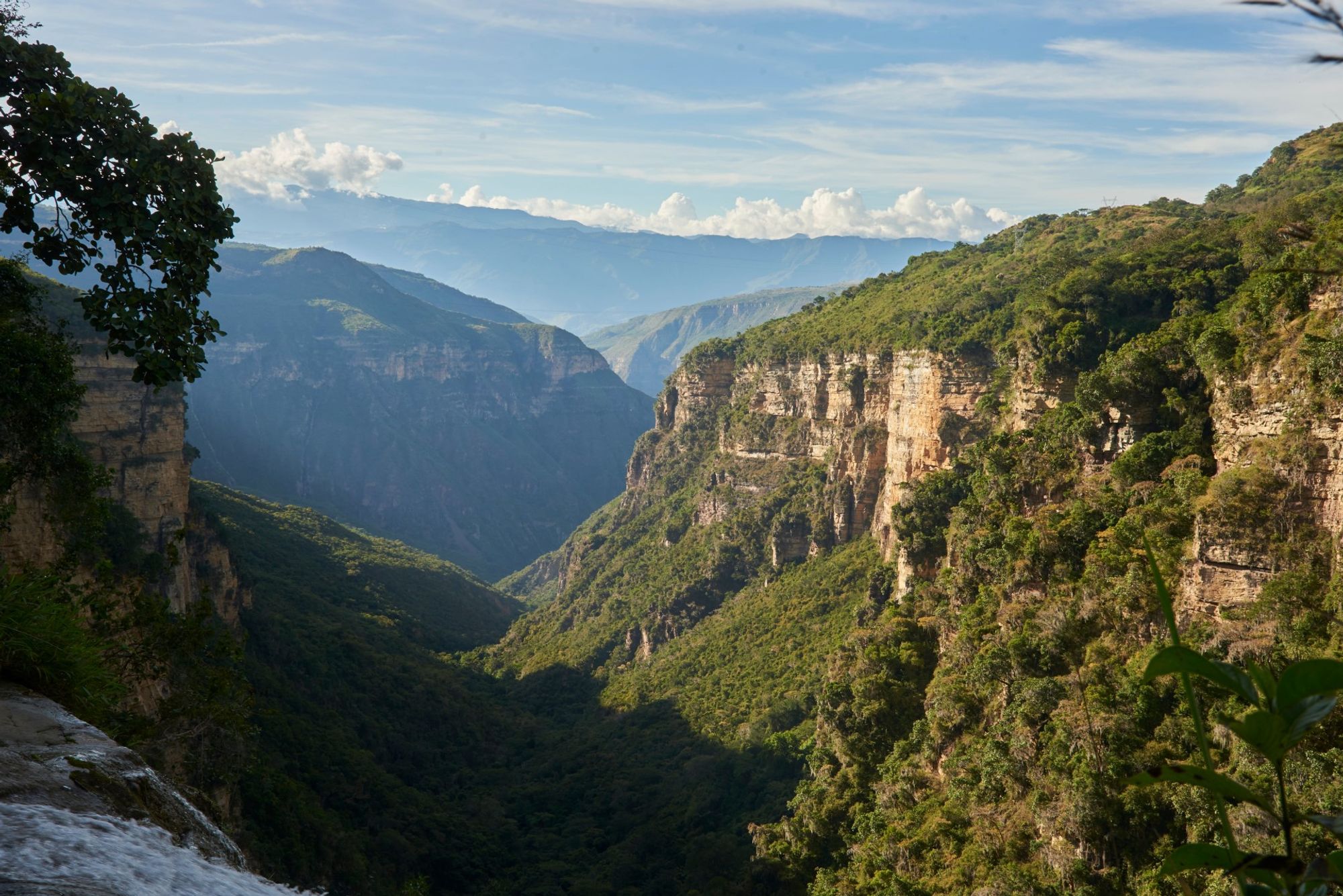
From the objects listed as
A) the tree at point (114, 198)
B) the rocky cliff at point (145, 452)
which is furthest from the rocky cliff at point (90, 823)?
the rocky cliff at point (145, 452)

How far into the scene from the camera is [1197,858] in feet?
10.00

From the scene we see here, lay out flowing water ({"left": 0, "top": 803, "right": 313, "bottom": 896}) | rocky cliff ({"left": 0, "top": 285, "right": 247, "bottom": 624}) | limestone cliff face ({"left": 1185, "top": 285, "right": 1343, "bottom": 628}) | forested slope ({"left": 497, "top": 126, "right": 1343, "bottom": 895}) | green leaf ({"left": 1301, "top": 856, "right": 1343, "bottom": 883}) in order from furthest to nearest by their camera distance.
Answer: rocky cliff ({"left": 0, "top": 285, "right": 247, "bottom": 624}), forested slope ({"left": 497, "top": 126, "right": 1343, "bottom": 895}), limestone cliff face ({"left": 1185, "top": 285, "right": 1343, "bottom": 628}), flowing water ({"left": 0, "top": 803, "right": 313, "bottom": 896}), green leaf ({"left": 1301, "top": 856, "right": 1343, "bottom": 883})

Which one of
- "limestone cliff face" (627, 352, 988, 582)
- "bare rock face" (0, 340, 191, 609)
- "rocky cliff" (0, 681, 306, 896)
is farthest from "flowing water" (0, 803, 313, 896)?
"limestone cliff face" (627, 352, 988, 582)

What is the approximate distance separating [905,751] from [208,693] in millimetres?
26674

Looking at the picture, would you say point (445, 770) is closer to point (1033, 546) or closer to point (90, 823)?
point (1033, 546)

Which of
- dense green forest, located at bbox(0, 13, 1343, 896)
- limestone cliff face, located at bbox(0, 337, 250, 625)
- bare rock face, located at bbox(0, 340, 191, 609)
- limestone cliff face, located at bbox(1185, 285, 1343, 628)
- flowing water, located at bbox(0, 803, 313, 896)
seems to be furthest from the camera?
bare rock face, located at bbox(0, 340, 191, 609)

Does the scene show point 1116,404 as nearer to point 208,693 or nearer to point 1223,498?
point 1223,498

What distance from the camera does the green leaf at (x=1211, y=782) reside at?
2686mm

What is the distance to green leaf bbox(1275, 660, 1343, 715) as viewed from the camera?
2.68 m

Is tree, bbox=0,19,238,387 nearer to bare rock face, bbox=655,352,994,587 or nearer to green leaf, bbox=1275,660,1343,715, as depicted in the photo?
green leaf, bbox=1275,660,1343,715

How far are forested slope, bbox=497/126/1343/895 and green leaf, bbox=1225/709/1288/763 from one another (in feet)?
5.36

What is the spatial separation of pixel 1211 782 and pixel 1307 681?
434mm

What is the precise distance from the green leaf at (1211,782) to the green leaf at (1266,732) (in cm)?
14

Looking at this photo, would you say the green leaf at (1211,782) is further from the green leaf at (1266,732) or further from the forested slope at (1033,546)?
the forested slope at (1033,546)
